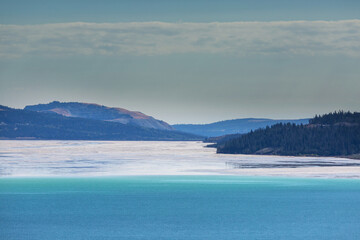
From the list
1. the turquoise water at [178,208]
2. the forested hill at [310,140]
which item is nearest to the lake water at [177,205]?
the turquoise water at [178,208]

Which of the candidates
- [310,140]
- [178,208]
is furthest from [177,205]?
[310,140]

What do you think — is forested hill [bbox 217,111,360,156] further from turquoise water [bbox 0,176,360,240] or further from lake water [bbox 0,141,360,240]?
turquoise water [bbox 0,176,360,240]

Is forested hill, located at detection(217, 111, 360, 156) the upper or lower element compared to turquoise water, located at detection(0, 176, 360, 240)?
upper

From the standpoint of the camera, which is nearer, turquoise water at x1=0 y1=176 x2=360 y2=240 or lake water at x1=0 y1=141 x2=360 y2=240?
turquoise water at x1=0 y1=176 x2=360 y2=240

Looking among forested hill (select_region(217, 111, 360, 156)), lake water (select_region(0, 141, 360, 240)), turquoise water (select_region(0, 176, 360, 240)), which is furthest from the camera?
forested hill (select_region(217, 111, 360, 156))

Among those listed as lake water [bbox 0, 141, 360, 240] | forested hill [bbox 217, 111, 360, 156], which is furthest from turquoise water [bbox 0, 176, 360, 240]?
forested hill [bbox 217, 111, 360, 156]

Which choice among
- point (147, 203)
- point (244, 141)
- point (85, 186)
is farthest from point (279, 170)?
point (244, 141)

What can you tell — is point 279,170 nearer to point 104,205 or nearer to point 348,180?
point 348,180
